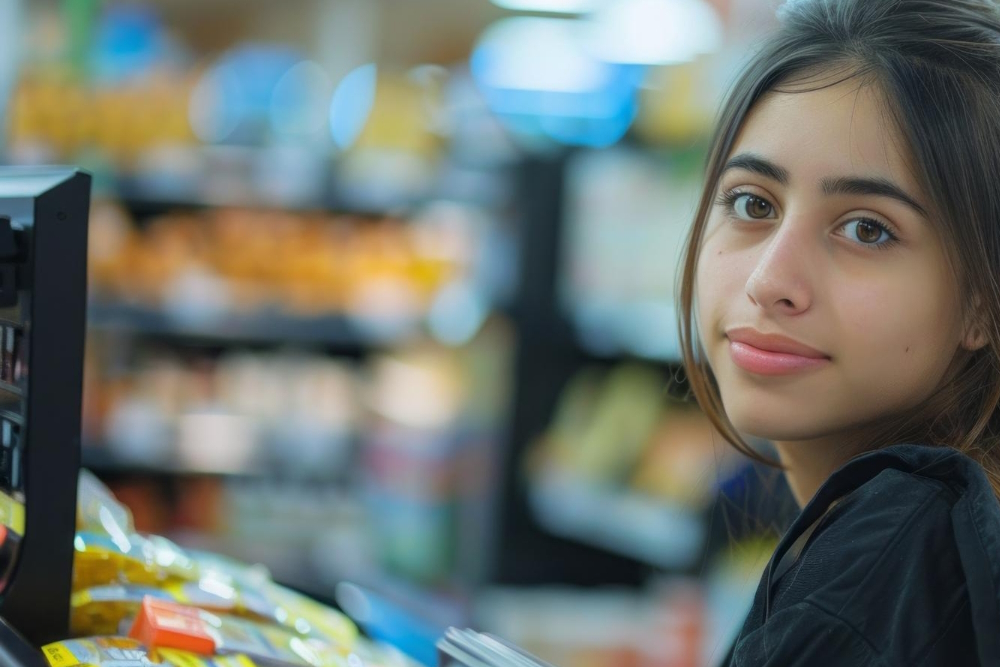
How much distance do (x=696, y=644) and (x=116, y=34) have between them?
3.40 meters

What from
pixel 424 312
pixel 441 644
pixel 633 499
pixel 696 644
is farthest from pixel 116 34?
pixel 441 644

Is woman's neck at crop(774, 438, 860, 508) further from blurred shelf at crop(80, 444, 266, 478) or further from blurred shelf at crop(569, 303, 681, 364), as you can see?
blurred shelf at crop(80, 444, 266, 478)

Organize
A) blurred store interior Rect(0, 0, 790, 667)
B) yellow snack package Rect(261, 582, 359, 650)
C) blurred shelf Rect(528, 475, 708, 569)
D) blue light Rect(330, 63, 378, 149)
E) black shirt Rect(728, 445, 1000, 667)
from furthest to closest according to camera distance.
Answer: blue light Rect(330, 63, 378, 149) < blurred store interior Rect(0, 0, 790, 667) < blurred shelf Rect(528, 475, 708, 569) < yellow snack package Rect(261, 582, 359, 650) < black shirt Rect(728, 445, 1000, 667)

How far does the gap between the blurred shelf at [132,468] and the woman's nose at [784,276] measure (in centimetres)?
350

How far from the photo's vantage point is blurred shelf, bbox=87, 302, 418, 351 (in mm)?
3898

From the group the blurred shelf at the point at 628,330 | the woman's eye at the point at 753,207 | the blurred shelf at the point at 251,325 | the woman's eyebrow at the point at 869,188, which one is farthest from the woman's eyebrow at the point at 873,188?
the blurred shelf at the point at 251,325

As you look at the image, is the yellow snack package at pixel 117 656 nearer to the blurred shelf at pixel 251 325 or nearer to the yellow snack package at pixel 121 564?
the yellow snack package at pixel 121 564

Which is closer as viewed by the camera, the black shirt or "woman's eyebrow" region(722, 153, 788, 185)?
the black shirt

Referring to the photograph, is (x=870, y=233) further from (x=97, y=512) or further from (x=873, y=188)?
(x=97, y=512)

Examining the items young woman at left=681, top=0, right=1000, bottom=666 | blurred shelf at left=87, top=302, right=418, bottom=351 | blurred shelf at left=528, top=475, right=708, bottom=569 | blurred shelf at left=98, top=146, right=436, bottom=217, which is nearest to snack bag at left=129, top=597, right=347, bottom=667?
young woman at left=681, top=0, right=1000, bottom=666

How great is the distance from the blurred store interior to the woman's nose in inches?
98.6

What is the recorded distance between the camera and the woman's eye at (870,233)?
875 mm

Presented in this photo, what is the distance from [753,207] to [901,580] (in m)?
0.41

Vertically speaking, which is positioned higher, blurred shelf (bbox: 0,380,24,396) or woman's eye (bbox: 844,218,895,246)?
woman's eye (bbox: 844,218,895,246)
